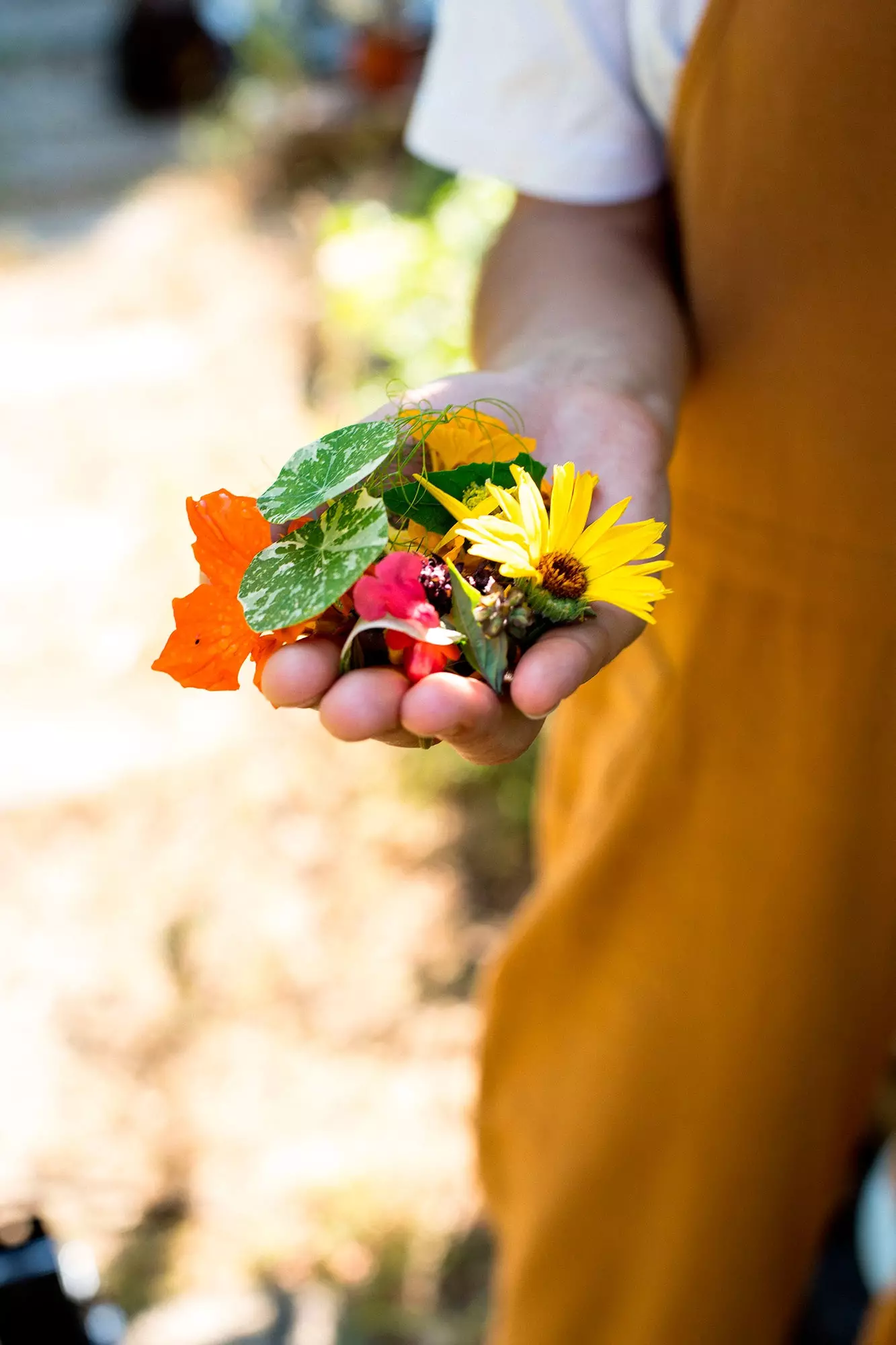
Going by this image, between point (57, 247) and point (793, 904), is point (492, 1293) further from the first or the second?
point (57, 247)

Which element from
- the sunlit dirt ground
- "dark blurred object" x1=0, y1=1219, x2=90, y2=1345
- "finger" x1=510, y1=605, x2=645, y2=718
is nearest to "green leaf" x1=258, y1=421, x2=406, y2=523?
"finger" x1=510, y1=605, x2=645, y2=718

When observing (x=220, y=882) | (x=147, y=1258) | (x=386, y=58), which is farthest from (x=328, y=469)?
(x=386, y=58)

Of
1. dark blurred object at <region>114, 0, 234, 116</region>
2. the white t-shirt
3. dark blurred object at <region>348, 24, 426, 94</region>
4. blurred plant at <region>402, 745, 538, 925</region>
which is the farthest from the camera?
dark blurred object at <region>114, 0, 234, 116</region>

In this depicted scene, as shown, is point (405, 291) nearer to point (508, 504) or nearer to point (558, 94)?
point (558, 94)

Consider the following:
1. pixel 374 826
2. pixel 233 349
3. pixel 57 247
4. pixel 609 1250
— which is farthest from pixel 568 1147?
pixel 57 247

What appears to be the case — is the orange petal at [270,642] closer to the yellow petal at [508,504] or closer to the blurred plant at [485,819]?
the yellow petal at [508,504]

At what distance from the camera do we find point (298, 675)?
442 mm

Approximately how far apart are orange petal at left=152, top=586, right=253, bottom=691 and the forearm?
0.74 feet

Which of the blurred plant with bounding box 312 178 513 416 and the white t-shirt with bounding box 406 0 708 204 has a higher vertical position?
the white t-shirt with bounding box 406 0 708 204

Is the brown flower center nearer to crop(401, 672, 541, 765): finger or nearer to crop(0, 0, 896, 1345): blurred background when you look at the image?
crop(401, 672, 541, 765): finger

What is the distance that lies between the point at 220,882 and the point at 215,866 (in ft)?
0.11

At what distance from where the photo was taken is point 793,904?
78 cm

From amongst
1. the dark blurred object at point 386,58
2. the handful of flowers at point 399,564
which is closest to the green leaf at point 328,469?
the handful of flowers at point 399,564

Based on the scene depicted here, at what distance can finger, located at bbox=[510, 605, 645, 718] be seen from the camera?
0.43 m
